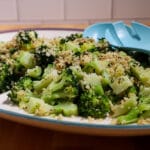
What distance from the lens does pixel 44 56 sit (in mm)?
663

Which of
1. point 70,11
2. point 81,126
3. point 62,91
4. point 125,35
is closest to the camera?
point 81,126

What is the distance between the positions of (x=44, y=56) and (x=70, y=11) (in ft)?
3.22

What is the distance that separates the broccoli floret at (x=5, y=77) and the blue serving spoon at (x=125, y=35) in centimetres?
23

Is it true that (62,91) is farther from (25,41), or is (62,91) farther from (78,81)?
(25,41)

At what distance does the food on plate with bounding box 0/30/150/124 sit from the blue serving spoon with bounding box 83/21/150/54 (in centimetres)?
3

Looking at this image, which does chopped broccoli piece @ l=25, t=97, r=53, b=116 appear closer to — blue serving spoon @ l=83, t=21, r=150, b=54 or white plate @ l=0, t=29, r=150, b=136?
white plate @ l=0, t=29, r=150, b=136

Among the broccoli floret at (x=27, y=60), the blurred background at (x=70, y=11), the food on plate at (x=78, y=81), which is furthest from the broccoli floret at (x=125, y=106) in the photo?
the blurred background at (x=70, y=11)

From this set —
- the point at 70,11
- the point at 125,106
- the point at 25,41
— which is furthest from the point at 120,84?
the point at 70,11

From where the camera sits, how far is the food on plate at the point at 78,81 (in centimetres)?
55

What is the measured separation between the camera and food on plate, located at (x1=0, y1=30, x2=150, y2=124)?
1.82ft

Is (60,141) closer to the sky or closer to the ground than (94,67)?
closer to the ground

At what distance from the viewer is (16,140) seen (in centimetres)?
61

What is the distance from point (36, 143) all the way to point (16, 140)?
0.13 feet

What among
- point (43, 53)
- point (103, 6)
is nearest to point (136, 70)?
point (43, 53)
